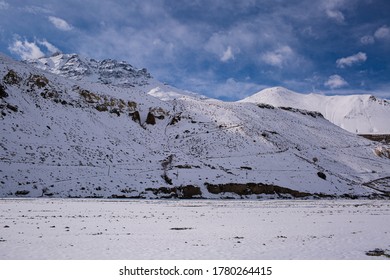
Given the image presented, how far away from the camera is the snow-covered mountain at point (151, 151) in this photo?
42.7 m

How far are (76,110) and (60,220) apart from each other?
45177 mm

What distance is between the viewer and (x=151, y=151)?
5897 centimetres

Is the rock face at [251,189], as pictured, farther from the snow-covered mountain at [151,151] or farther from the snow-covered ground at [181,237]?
the snow-covered ground at [181,237]

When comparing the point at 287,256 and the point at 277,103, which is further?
the point at 277,103

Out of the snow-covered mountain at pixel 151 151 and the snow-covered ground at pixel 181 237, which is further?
the snow-covered mountain at pixel 151 151

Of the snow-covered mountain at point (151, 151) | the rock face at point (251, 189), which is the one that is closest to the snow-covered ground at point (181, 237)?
the snow-covered mountain at point (151, 151)

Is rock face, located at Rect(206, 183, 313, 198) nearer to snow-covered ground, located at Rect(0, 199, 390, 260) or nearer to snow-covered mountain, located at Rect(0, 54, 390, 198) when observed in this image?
snow-covered mountain, located at Rect(0, 54, 390, 198)

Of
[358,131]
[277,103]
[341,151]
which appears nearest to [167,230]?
[341,151]

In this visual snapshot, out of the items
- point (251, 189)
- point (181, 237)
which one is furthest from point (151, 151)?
point (181, 237)

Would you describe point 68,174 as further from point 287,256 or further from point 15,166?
point 287,256

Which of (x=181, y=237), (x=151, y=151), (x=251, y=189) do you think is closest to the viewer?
(x=181, y=237)

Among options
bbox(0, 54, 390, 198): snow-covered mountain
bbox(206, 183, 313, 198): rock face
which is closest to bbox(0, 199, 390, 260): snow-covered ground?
bbox(0, 54, 390, 198): snow-covered mountain

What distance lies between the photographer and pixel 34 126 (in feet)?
164

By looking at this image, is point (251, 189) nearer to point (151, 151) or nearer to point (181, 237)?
point (151, 151)
